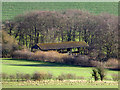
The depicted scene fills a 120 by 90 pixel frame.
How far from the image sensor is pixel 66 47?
96.3ft

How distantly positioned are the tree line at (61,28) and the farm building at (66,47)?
0.67m

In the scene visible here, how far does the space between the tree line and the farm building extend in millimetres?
666

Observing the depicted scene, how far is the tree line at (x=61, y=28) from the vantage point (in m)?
30.3

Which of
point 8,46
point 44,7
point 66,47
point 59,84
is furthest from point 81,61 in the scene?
point 44,7

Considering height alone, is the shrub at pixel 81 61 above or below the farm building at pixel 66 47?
below

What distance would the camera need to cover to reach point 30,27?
1233 inches

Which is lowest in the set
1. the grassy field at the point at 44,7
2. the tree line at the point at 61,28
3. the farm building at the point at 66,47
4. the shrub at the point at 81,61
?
the shrub at the point at 81,61

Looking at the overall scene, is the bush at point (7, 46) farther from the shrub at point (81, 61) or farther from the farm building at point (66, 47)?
the shrub at point (81, 61)

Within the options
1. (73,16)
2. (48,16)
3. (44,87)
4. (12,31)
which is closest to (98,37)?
(73,16)

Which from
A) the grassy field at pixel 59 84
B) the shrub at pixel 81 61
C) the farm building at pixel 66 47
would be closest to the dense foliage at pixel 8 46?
the farm building at pixel 66 47

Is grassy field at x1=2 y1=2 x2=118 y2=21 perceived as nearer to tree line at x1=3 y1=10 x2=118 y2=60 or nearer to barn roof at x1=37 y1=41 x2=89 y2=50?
tree line at x1=3 y1=10 x2=118 y2=60

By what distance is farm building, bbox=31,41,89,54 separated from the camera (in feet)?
93.5

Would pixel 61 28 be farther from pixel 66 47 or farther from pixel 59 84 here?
pixel 59 84

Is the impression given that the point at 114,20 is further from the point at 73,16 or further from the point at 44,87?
the point at 44,87
